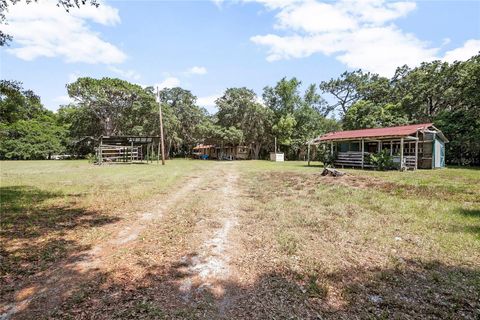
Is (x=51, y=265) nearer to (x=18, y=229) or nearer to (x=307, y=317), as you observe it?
(x=18, y=229)

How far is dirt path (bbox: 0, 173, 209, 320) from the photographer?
322 centimetres

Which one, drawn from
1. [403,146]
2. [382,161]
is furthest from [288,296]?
[403,146]

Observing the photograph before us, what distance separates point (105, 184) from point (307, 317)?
11679 mm

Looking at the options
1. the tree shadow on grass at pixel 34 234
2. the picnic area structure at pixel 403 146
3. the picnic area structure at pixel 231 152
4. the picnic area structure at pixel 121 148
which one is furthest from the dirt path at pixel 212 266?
the picnic area structure at pixel 231 152

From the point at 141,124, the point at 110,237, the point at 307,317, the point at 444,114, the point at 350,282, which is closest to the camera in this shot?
the point at 307,317

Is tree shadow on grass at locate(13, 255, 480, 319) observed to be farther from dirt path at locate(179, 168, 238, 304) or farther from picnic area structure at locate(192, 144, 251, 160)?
picnic area structure at locate(192, 144, 251, 160)

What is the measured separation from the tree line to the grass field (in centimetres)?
2716

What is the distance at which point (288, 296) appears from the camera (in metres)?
3.42

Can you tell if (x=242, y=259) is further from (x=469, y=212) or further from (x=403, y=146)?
(x=403, y=146)

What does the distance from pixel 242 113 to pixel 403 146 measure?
84.2ft

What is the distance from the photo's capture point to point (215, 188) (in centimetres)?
1213

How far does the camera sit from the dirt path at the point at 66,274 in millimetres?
3223

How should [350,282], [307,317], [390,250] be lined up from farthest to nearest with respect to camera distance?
[390,250]
[350,282]
[307,317]

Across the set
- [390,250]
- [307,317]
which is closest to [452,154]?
[390,250]
